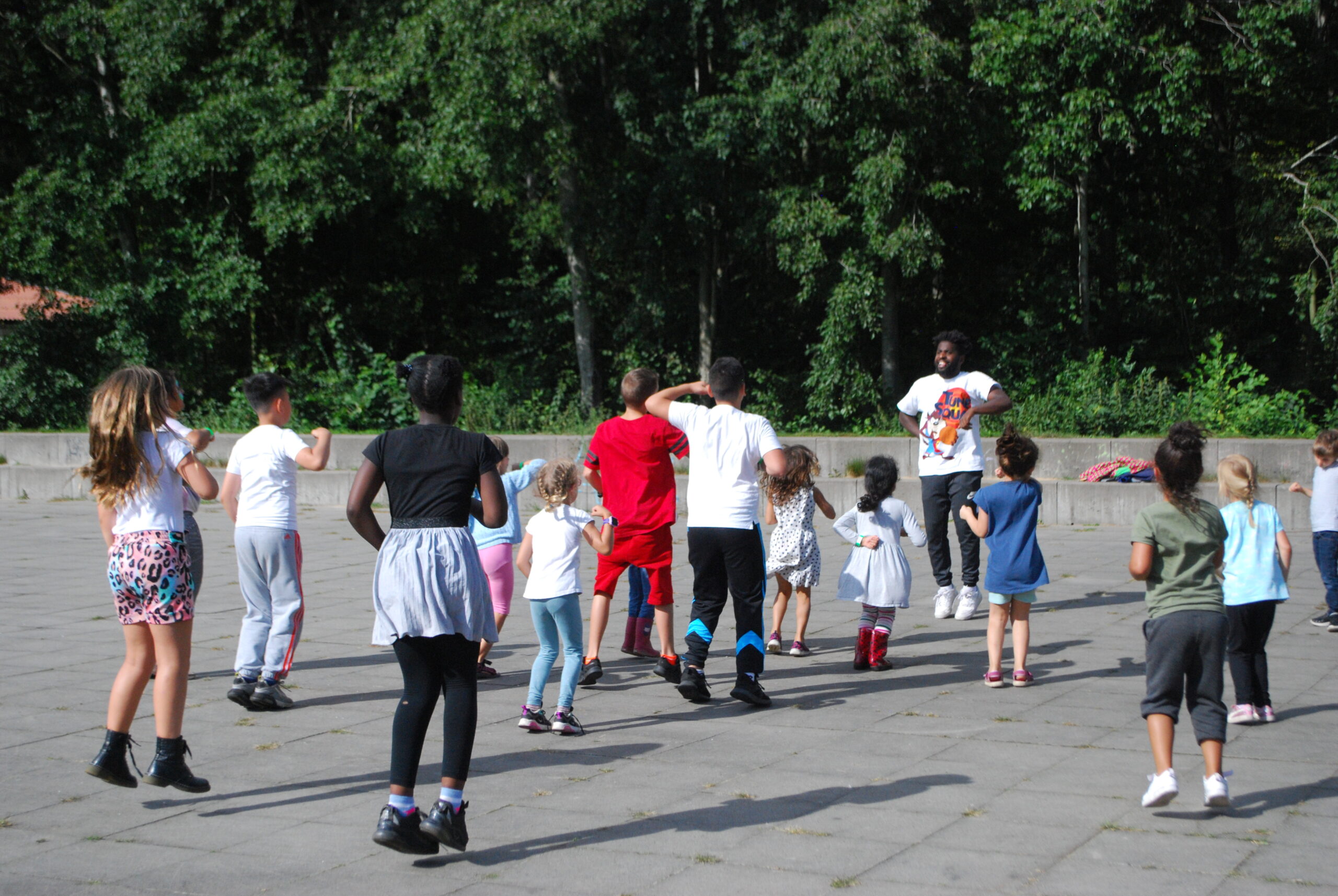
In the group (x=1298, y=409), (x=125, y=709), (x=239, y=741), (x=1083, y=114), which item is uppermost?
(x=1083, y=114)

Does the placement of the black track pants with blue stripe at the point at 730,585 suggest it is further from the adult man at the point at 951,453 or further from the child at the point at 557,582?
the adult man at the point at 951,453

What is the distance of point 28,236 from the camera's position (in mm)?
25094

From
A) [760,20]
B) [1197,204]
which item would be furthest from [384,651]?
[1197,204]

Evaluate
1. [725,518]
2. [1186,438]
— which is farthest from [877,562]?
[1186,438]

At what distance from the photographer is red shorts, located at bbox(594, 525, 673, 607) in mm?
6961

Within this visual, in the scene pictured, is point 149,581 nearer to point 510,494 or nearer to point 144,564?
point 144,564

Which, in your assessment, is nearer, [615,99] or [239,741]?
[239,741]

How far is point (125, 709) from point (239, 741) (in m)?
1.14

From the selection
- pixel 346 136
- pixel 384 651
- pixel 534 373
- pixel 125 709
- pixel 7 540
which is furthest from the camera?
pixel 534 373

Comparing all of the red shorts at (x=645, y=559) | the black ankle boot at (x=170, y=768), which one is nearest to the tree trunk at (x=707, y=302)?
the red shorts at (x=645, y=559)

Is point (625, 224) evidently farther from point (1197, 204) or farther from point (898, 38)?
point (1197, 204)

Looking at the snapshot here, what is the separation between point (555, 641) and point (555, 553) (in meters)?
0.43

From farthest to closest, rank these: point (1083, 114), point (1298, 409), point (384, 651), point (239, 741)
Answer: point (1083, 114) < point (1298, 409) < point (384, 651) < point (239, 741)

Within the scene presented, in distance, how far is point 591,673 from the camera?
703cm
